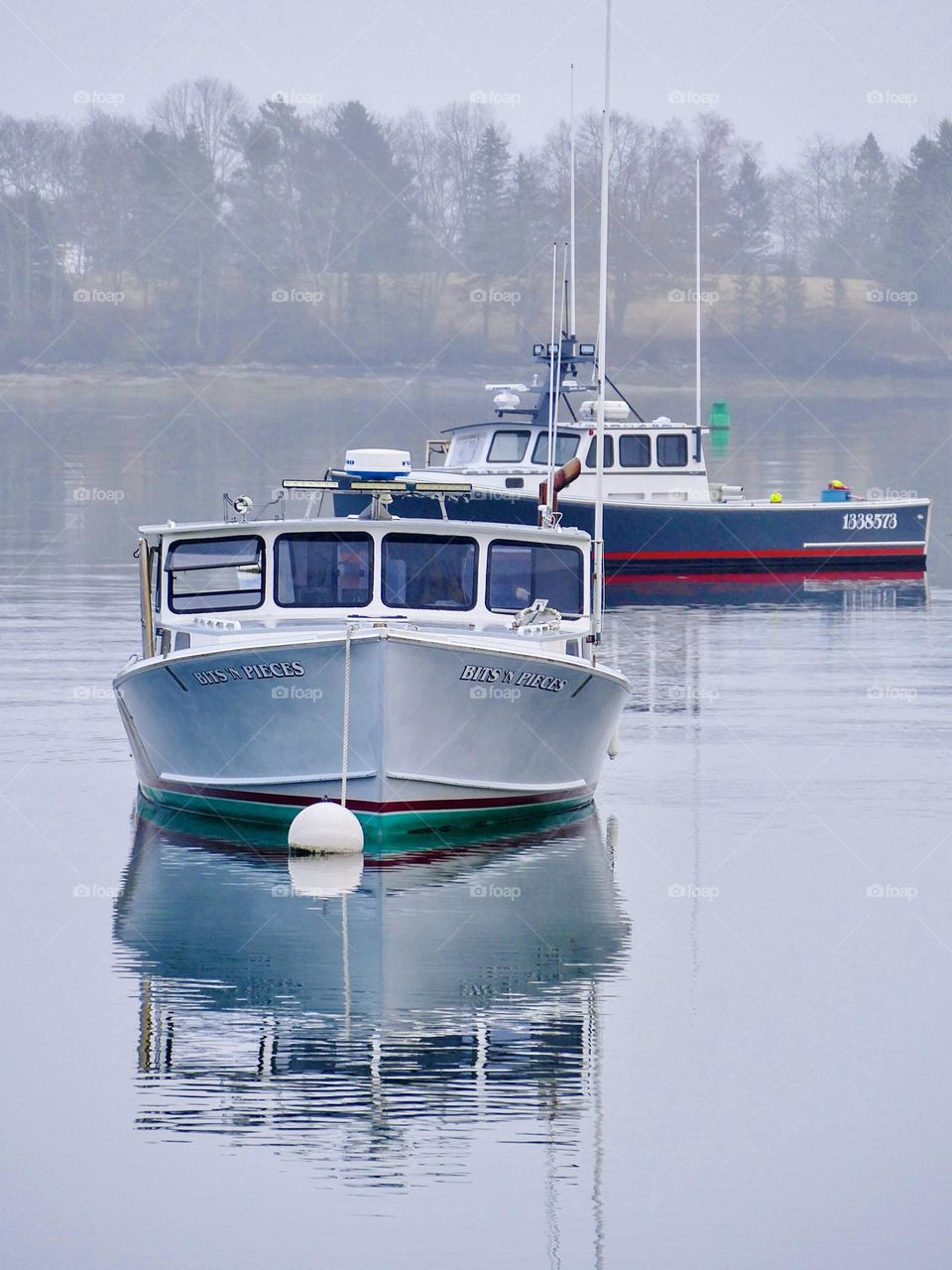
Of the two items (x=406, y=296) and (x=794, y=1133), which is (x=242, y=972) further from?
(x=406, y=296)

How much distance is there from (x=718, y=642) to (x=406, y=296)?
99.6m

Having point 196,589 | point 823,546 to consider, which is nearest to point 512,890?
point 196,589

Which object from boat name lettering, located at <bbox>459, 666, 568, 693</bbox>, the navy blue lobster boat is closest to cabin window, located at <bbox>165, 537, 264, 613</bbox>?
boat name lettering, located at <bbox>459, 666, 568, 693</bbox>

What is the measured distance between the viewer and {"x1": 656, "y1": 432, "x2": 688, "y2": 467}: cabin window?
46250 millimetres

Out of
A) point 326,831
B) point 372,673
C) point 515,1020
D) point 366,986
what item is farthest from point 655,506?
point 515,1020

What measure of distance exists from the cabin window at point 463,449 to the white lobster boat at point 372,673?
2435 centimetres

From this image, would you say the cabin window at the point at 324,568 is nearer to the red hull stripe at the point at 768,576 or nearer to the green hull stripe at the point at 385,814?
the green hull stripe at the point at 385,814

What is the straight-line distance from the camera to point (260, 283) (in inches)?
5276

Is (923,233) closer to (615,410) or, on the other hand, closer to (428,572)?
(615,410)

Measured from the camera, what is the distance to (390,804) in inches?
763

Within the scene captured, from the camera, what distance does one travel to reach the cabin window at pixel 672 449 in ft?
152

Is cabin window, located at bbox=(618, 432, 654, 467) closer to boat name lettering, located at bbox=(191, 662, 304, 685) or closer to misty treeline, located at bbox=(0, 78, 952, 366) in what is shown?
boat name lettering, located at bbox=(191, 662, 304, 685)

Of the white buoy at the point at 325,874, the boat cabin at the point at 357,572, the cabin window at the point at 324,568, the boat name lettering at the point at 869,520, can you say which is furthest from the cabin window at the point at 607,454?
the white buoy at the point at 325,874

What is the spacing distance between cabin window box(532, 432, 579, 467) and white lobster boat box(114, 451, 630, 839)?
23344 millimetres
